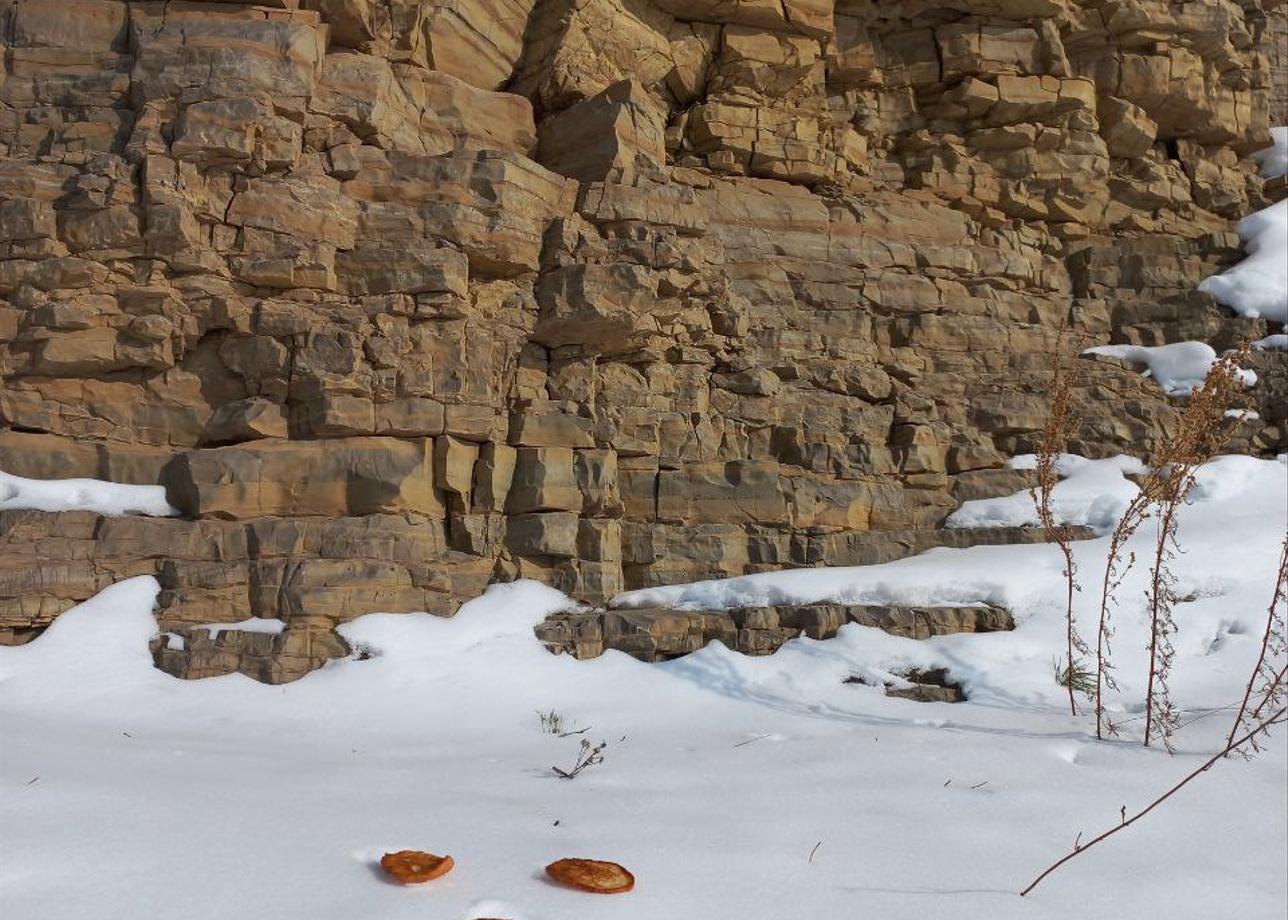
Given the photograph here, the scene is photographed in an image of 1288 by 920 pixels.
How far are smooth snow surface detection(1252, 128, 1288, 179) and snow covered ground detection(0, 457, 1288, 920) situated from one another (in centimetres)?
988

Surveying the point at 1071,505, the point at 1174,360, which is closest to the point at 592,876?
the point at 1071,505

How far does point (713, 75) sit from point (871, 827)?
10.8 m

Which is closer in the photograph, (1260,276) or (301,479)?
(301,479)

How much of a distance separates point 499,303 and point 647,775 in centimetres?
585

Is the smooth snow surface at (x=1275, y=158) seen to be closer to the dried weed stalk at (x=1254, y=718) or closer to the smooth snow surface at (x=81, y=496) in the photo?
the dried weed stalk at (x=1254, y=718)

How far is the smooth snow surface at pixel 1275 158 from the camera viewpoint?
15.8 meters

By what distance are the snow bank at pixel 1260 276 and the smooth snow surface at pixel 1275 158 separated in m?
1.24

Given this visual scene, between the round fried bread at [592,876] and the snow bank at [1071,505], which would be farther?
the snow bank at [1071,505]

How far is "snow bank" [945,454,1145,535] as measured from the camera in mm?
10938

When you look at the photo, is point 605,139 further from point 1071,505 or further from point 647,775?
point 647,775

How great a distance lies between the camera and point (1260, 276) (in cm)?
1398

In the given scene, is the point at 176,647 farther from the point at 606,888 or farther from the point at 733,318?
the point at 733,318

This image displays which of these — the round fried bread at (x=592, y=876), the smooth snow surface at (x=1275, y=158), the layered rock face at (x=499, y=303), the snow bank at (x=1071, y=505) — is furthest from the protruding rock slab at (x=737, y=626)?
the smooth snow surface at (x=1275, y=158)

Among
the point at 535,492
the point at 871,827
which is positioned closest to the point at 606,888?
the point at 871,827
